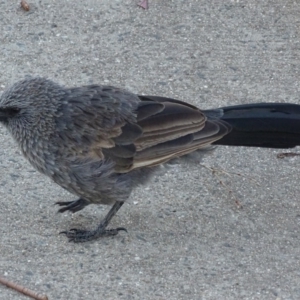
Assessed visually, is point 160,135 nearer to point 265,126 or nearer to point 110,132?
point 110,132

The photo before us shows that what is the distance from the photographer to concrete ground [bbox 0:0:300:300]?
5773 millimetres

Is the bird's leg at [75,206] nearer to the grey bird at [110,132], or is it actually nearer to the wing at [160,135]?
the grey bird at [110,132]

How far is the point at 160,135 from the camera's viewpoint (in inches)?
240

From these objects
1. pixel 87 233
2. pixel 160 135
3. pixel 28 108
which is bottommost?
pixel 87 233

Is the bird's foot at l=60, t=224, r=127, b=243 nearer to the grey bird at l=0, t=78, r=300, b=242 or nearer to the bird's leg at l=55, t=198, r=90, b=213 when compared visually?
the grey bird at l=0, t=78, r=300, b=242

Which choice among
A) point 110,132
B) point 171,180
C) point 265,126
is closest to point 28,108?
point 110,132

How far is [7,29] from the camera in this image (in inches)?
322

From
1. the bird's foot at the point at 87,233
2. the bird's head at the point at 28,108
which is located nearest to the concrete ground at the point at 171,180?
the bird's foot at the point at 87,233

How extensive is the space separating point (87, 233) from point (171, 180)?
90 centimetres

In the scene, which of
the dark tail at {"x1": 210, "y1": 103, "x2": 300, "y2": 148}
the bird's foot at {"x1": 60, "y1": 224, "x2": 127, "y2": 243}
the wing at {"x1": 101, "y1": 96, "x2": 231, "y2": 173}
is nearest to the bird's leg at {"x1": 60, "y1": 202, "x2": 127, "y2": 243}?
the bird's foot at {"x1": 60, "y1": 224, "x2": 127, "y2": 243}

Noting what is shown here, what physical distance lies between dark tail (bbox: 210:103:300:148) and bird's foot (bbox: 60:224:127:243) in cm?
89

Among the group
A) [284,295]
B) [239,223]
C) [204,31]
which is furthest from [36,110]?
[204,31]

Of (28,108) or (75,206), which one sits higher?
(28,108)

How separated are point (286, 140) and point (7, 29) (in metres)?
3.01
